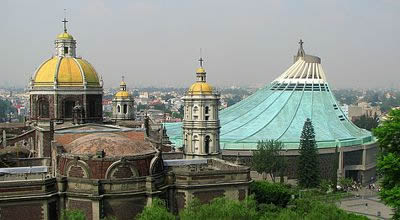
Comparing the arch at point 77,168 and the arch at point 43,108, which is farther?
the arch at point 43,108

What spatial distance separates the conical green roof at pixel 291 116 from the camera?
58750 mm

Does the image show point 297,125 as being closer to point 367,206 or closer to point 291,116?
point 291,116

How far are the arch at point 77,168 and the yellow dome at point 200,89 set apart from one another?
13.8 meters

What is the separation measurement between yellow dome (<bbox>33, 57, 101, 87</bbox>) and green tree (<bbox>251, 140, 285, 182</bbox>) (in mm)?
18508

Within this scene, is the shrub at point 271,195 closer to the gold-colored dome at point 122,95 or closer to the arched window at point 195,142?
the arched window at point 195,142

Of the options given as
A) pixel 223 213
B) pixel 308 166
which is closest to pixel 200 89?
pixel 308 166

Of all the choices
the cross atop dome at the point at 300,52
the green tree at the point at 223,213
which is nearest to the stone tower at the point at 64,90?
the green tree at the point at 223,213

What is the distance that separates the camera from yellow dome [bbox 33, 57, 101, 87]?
120 feet

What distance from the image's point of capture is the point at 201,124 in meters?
38.4

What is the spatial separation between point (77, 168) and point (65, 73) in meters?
11.7

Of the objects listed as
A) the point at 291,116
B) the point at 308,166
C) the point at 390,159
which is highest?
the point at 291,116

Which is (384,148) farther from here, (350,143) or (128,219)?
(350,143)

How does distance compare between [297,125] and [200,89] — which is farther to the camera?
[297,125]

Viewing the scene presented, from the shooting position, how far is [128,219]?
26.7m
